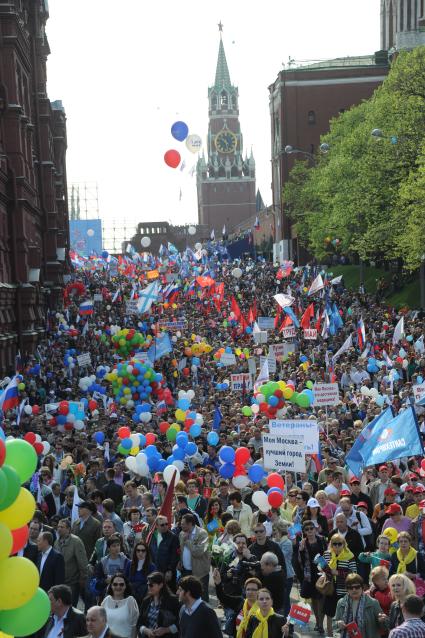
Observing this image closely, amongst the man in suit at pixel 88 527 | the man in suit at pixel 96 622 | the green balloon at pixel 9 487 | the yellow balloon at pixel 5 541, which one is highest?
the green balloon at pixel 9 487

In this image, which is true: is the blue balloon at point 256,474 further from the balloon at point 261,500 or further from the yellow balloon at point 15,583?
the yellow balloon at point 15,583

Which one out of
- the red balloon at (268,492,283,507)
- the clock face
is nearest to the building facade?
the red balloon at (268,492,283,507)

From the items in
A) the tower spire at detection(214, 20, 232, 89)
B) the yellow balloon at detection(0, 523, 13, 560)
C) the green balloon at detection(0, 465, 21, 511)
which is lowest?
the yellow balloon at detection(0, 523, 13, 560)

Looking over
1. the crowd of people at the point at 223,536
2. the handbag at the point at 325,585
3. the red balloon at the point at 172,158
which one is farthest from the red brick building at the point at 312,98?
the handbag at the point at 325,585

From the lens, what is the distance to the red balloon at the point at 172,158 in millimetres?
38375

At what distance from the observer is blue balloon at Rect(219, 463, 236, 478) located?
15.5 metres

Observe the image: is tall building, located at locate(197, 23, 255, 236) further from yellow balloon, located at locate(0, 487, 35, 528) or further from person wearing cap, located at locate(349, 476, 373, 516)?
yellow balloon, located at locate(0, 487, 35, 528)

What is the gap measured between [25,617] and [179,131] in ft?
105

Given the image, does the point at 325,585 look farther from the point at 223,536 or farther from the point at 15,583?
the point at 15,583

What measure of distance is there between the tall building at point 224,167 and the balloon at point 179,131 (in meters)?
134

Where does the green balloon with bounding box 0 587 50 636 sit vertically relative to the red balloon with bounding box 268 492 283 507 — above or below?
above

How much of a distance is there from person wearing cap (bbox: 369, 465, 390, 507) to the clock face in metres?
169

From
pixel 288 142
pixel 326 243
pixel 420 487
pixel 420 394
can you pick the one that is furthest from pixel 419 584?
pixel 288 142

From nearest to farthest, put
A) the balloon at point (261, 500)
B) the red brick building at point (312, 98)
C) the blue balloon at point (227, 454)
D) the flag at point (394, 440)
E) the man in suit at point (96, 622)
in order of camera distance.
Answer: the man in suit at point (96, 622)
the balloon at point (261, 500)
the flag at point (394, 440)
the blue balloon at point (227, 454)
the red brick building at point (312, 98)
